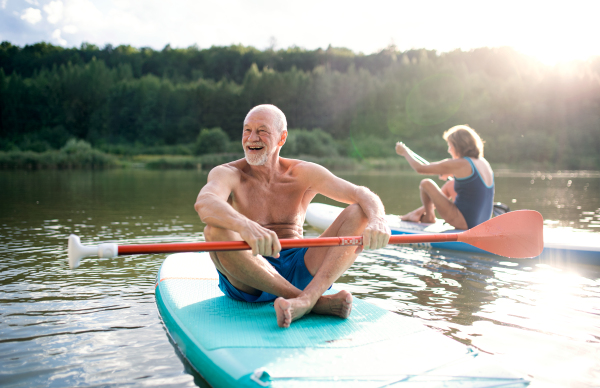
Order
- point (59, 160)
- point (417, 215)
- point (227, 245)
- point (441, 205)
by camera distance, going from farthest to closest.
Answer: point (59, 160) < point (417, 215) < point (441, 205) < point (227, 245)

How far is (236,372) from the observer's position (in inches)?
74.2

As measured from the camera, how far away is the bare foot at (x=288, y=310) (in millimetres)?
2291

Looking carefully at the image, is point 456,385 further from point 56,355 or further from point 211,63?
point 211,63

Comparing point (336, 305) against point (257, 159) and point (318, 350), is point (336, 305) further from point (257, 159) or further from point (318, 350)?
point (257, 159)

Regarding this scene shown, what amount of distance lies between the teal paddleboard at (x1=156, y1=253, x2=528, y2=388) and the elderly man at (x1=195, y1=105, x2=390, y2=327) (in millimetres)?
131

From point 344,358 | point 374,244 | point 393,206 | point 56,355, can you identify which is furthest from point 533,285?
point 393,206

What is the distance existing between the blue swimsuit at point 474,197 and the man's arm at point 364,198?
3.13 meters

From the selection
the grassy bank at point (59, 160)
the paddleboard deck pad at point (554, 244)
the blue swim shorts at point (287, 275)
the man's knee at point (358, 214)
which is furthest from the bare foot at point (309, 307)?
the grassy bank at point (59, 160)

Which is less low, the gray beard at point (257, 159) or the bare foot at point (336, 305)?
the gray beard at point (257, 159)

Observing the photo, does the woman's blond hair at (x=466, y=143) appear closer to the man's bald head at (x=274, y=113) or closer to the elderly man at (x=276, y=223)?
the elderly man at (x=276, y=223)

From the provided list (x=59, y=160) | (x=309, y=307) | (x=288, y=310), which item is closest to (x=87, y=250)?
(x=288, y=310)

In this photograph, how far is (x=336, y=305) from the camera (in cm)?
247

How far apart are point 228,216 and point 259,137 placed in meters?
0.62

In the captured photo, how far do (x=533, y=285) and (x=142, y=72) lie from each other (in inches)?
3111
